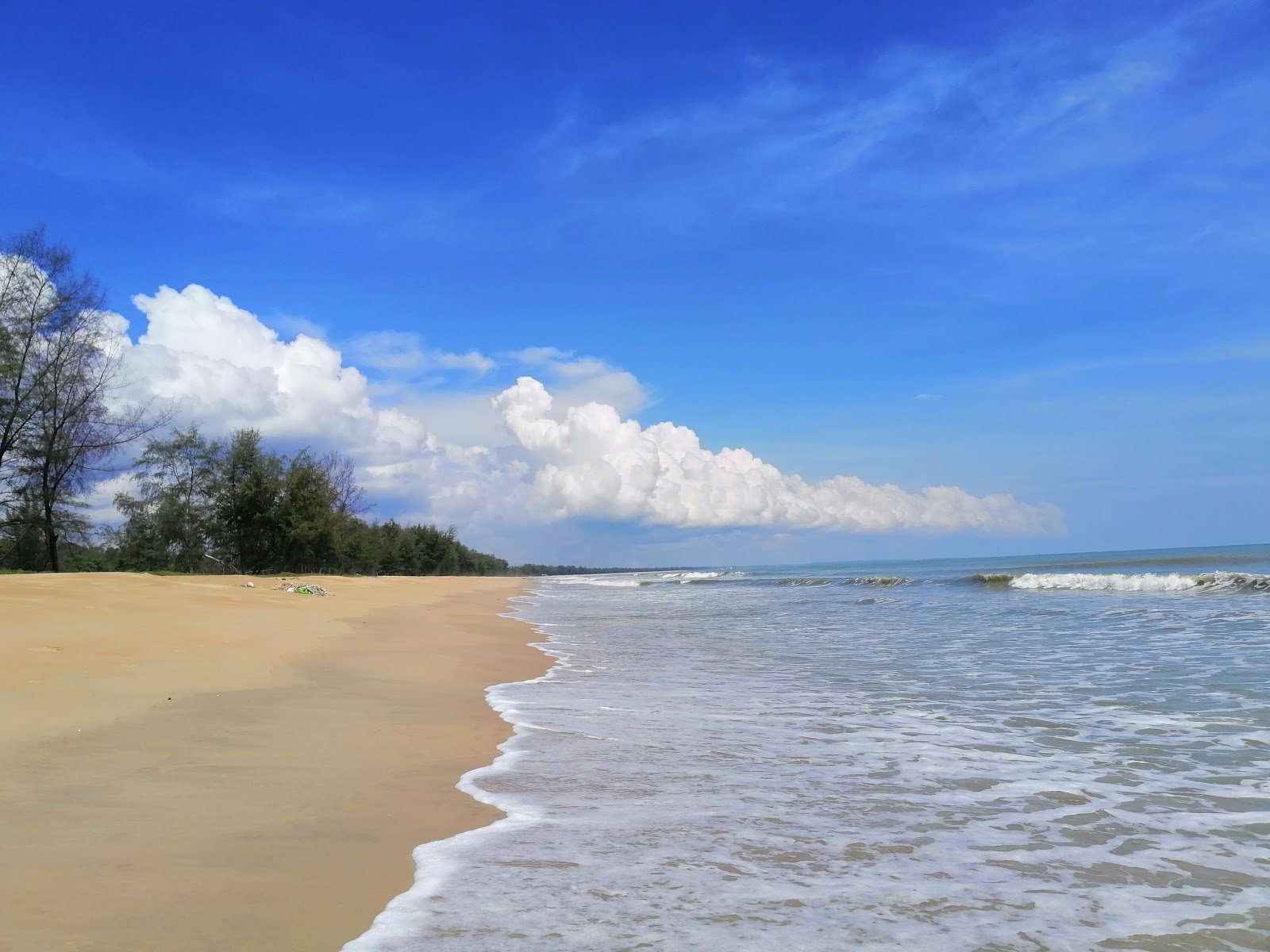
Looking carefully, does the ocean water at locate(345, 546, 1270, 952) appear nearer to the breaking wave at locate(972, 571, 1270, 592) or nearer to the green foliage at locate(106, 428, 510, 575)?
the breaking wave at locate(972, 571, 1270, 592)

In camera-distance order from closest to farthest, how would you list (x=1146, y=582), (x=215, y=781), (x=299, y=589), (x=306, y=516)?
(x=215, y=781) < (x=299, y=589) < (x=1146, y=582) < (x=306, y=516)

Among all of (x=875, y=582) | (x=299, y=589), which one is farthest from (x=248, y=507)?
(x=875, y=582)

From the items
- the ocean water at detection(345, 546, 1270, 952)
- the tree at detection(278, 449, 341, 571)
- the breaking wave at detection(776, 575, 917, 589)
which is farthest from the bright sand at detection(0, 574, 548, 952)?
the tree at detection(278, 449, 341, 571)

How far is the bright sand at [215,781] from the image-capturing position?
263 cm

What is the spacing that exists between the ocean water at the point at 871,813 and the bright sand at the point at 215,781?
314 mm

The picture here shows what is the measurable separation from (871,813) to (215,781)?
3.31m

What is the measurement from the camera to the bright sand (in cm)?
263

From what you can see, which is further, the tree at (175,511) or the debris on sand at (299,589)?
the tree at (175,511)

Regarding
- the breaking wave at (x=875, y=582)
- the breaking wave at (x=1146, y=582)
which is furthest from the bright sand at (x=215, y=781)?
the breaking wave at (x=875, y=582)

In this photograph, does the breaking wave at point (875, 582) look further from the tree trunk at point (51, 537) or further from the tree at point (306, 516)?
the tree trunk at point (51, 537)

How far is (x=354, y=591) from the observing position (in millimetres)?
28422

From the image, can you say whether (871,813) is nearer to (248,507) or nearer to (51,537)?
(51,537)

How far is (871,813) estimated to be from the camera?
3.99m

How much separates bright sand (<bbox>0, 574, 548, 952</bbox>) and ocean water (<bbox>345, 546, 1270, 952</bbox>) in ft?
1.03
